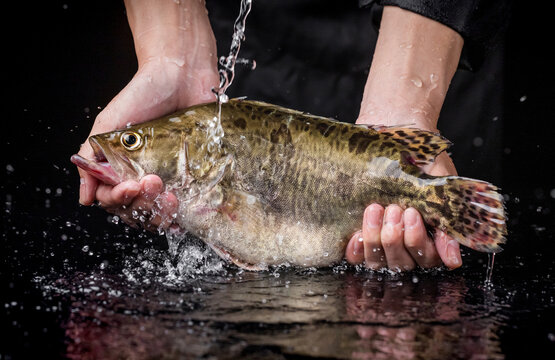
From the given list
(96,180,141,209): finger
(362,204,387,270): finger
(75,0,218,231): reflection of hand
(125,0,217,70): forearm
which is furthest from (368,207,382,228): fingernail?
(125,0,217,70): forearm

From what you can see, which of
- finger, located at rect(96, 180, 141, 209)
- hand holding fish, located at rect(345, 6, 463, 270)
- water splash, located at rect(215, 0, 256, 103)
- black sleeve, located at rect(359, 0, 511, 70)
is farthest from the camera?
water splash, located at rect(215, 0, 256, 103)

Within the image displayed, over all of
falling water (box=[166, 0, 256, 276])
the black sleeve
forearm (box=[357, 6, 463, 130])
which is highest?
the black sleeve

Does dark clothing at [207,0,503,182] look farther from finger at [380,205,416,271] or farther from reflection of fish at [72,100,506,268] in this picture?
finger at [380,205,416,271]

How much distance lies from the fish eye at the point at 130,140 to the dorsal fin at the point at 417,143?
2.79ft

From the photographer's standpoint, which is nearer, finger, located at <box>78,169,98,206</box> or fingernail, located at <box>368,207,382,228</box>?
fingernail, located at <box>368,207,382,228</box>

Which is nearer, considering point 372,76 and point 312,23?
point 372,76

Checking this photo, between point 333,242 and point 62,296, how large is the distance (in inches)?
38.3

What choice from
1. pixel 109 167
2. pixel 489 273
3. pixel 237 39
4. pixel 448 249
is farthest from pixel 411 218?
pixel 237 39

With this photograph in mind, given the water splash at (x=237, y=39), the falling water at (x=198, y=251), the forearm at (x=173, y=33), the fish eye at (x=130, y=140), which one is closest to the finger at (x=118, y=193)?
the fish eye at (x=130, y=140)

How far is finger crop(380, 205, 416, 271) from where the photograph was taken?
2061 mm

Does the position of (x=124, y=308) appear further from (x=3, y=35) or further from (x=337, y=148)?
(x=3, y=35)

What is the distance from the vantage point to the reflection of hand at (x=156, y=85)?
7.07ft

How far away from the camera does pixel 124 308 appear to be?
4.93ft

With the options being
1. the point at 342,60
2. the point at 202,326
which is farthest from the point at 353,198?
the point at 342,60
